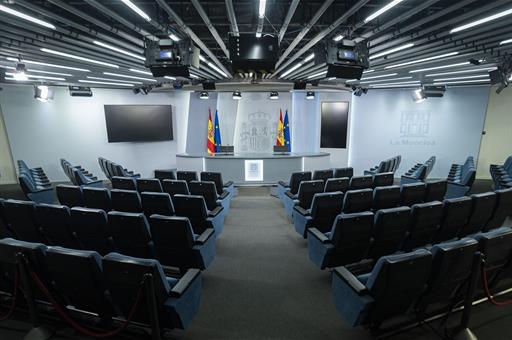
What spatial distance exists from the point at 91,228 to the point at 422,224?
4423mm

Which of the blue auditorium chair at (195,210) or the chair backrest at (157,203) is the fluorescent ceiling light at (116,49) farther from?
the blue auditorium chair at (195,210)

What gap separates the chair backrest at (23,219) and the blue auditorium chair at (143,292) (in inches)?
93.6

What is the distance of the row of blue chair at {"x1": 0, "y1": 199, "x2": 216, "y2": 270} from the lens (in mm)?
2975

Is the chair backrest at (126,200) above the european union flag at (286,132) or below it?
below

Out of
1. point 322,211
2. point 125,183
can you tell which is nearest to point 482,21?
point 322,211

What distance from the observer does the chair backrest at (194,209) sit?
3919mm

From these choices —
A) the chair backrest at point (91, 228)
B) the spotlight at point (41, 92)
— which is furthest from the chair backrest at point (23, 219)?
the spotlight at point (41, 92)

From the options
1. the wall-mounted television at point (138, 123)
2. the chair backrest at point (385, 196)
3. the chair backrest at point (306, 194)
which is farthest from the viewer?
the wall-mounted television at point (138, 123)

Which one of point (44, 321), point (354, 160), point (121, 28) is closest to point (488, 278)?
point (44, 321)

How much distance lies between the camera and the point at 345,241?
3.05 meters

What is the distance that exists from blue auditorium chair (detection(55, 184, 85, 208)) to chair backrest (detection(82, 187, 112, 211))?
0.17m

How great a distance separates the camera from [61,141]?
10.0 meters

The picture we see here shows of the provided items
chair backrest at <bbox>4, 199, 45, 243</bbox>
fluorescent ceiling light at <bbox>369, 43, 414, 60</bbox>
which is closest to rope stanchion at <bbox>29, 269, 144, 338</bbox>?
chair backrest at <bbox>4, 199, 45, 243</bbox>

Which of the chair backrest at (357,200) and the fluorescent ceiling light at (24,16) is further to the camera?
the chair backrest at (357,200)
